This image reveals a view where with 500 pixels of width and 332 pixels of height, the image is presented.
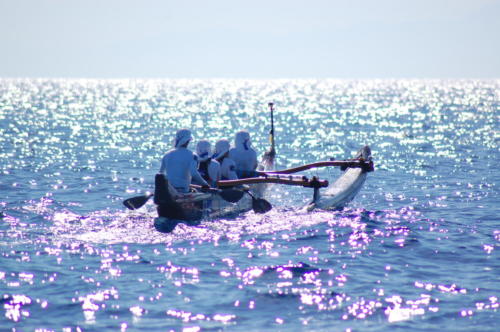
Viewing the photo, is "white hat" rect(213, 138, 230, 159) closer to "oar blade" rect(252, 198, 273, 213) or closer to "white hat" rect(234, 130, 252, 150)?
"white hat" rect(234, 130, 252, 150)

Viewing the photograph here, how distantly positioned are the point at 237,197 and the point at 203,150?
1.58 meters

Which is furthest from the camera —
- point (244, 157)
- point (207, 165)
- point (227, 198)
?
point (244, 157)

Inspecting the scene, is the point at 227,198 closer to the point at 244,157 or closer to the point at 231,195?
the point at 231,195

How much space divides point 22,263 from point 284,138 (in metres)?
42.7

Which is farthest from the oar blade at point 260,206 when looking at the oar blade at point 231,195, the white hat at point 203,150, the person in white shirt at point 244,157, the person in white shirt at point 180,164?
the person in white shirt at point 244,157

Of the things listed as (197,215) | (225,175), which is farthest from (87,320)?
(225,175)

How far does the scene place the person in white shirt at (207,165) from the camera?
18.8 metres

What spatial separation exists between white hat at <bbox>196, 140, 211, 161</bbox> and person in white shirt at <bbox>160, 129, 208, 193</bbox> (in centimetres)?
137

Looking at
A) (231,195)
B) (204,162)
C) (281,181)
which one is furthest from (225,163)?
(231,195)

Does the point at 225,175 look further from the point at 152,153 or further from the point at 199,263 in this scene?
the point at 152,153

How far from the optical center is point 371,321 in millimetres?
11070

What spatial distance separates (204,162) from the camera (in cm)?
1888

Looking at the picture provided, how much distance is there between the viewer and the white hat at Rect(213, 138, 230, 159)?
19348 millimetres

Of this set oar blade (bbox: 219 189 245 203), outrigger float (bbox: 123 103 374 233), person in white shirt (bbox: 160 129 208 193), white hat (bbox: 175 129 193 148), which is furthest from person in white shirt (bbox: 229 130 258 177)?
white hat (bbox: 175 129 193 148)
